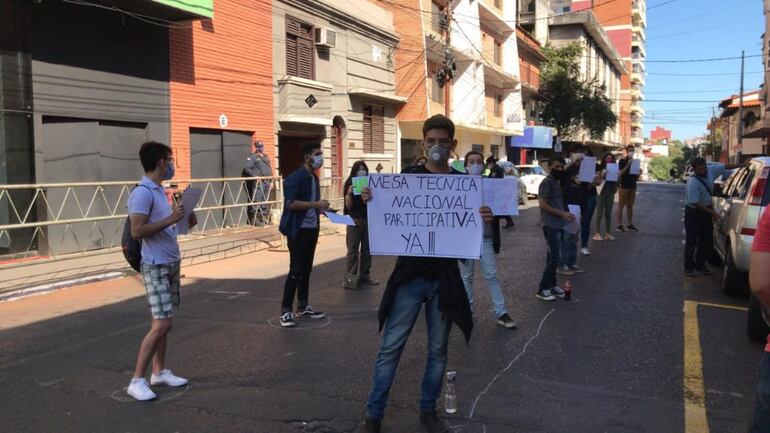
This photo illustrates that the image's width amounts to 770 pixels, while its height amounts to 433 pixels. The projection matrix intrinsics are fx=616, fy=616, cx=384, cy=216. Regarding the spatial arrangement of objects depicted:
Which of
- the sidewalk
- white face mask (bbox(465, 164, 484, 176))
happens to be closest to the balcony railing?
the sidewalk

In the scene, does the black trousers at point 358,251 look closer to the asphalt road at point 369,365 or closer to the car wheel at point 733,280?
the asphalt road at point 369,365

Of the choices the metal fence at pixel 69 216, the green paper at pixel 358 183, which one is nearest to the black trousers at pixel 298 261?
the green paper at pixel 358 183

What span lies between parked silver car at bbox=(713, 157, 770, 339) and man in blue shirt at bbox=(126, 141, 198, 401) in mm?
5028

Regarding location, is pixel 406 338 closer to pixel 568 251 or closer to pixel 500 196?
pixel 500 196

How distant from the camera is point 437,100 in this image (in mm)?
27281

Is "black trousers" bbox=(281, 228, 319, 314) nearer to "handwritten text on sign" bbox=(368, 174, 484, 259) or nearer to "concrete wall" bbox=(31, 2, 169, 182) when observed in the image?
"handwritten text on sign" bbox=(368, 174, 484, 259)

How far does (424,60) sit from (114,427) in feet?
72.1

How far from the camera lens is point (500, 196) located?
501 centimetres

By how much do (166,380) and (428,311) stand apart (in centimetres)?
224

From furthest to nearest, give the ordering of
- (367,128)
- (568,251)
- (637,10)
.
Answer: (637,10) < (367,128) < (568,251)

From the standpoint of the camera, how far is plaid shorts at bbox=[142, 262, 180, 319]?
14.9ft

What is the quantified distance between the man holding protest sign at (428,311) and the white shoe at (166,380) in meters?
1.67

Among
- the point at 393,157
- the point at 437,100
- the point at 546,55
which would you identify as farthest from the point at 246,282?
the point at 546,55

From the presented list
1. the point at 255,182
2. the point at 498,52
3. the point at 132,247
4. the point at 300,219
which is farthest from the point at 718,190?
the point at 498,52
